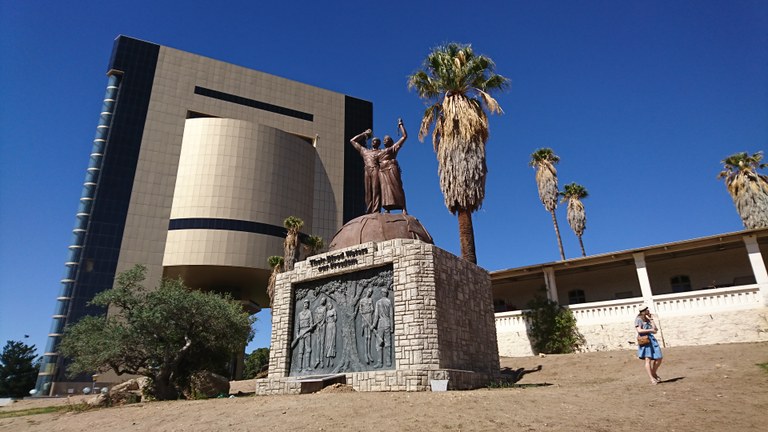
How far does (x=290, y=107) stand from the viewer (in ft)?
197

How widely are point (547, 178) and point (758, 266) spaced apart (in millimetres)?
15784

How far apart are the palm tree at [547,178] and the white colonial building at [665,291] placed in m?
4.78

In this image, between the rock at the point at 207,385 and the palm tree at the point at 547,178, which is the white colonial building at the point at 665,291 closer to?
the palm tree at the point at 547,178

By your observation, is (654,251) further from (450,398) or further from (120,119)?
(120,119)

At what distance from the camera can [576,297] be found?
1152 inches

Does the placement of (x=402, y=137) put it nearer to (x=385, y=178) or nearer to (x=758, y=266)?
(x=385, y=178)

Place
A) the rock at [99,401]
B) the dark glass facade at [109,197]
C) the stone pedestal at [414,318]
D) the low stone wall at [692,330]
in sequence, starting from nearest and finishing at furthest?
the stone pedestal at [414,318], the rock at [99,401], the low stone wall at [692,330], the dark glass facade at [109,197]

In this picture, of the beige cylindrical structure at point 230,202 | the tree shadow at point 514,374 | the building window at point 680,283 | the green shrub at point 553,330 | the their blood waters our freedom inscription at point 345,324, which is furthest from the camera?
the beige cylindrical structure at point 230,202

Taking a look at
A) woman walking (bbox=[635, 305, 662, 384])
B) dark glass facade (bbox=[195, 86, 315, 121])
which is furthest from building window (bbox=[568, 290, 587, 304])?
dark glass facade (bbox=[195, 86, 315, 121])

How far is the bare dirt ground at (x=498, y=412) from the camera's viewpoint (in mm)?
7062

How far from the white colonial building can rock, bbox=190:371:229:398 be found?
14.1m

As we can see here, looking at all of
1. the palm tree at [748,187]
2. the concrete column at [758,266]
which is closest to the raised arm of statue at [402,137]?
the concrete column at [758,266]

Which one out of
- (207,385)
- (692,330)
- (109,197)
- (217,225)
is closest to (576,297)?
(692,330)

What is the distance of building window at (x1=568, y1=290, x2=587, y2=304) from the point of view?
28909 millimetres
